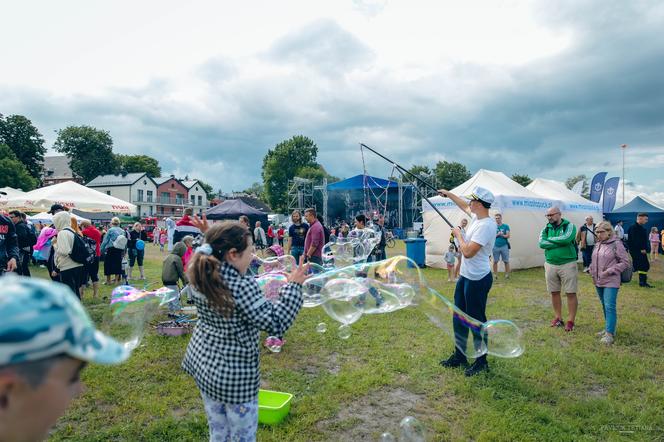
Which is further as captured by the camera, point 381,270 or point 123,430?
point 381,270

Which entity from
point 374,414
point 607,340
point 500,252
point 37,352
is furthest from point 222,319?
point 500,252

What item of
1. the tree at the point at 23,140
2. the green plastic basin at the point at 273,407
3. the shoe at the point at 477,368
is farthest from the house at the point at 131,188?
the shoe at the point at 477,368

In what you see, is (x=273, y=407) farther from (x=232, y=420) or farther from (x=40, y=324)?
(x=40, y=324)

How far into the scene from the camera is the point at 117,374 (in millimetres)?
5055

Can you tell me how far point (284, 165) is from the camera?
69.2 m

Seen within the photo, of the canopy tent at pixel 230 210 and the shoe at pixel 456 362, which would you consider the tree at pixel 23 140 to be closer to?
the canopy tent at pixel 230 210

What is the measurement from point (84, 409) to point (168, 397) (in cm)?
84

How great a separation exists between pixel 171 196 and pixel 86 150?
16.4m

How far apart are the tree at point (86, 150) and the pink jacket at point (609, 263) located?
261 ft

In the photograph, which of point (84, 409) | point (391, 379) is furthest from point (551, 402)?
point (84, 409)

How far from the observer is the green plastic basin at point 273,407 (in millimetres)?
3766

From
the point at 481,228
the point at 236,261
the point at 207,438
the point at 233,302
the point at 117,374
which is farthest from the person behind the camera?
the point at 117,374

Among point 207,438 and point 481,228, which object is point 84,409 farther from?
point 481,228

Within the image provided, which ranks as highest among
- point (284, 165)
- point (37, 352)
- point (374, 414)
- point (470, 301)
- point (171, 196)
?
point (284, 165)
